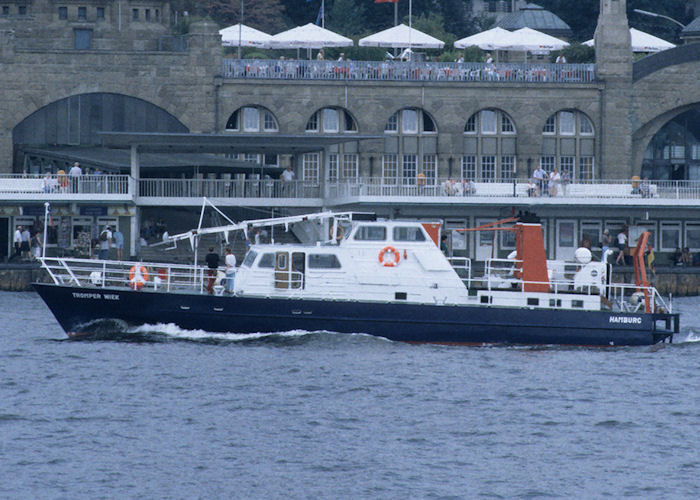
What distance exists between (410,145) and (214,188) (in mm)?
15296

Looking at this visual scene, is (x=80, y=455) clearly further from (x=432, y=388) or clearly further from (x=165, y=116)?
(x=165, y=116)

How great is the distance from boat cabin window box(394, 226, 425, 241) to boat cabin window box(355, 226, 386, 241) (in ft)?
1.31

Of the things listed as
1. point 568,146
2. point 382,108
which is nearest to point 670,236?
point 568,146

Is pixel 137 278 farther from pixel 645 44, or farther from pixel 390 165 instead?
pixel 645 44

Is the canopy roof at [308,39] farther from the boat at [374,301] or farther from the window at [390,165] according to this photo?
the boat at [374,301]

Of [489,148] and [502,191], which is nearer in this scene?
[502,191]

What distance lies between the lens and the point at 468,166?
8112cm

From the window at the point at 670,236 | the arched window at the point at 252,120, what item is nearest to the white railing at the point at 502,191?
the window at the point at 670,236

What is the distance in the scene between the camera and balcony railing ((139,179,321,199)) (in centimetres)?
6831

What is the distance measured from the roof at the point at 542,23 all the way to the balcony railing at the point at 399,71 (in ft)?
107

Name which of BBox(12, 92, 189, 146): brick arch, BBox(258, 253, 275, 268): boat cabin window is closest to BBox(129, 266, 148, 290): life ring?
BBox(258, 253, 275, 268): boat cabin window

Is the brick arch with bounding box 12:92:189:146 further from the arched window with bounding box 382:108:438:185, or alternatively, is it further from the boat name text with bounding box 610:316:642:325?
the boat name text with bounding box 610:316:642:325

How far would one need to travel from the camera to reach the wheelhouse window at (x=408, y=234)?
47.0 m

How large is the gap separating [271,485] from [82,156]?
4307cm
